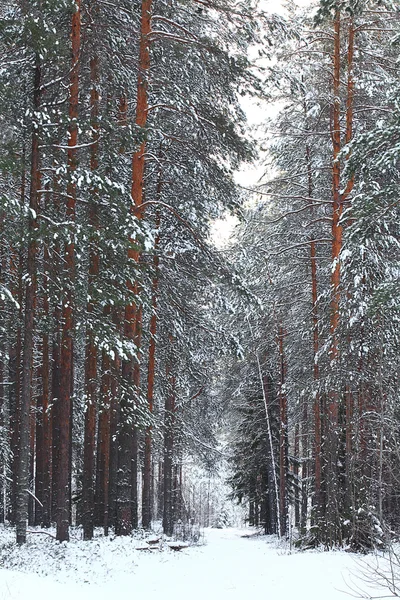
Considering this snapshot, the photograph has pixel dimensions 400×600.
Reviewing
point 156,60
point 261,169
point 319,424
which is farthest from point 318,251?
point 156,60

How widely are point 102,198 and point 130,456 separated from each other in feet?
17.3

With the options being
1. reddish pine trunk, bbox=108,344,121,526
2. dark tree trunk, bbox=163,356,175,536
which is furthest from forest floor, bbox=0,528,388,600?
dark tree trunk, bbox=163,356,175,536

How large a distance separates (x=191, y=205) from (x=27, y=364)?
571 centimetres

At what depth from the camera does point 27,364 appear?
10.9m

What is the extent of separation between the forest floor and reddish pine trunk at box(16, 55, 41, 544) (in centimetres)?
75

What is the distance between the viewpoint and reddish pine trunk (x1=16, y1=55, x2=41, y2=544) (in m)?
10.4

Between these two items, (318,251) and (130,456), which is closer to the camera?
(130,456)

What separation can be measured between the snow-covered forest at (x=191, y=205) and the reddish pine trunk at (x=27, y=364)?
0.04 m

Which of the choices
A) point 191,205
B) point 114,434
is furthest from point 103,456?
point 191,205

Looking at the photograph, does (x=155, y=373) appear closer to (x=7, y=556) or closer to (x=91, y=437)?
(x=91, y=437)

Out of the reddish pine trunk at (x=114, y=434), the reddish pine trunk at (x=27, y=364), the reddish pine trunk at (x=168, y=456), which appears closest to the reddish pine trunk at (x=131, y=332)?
the reddish pine trunk at (x=114, y=434)

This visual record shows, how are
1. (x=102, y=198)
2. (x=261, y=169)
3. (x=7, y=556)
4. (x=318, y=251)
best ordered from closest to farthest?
(x=7, y=556) < (x=102, y=198) < (x=261, y=169) < (x=318, y=251)

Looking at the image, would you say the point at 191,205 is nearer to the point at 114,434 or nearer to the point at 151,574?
the point at 114,434

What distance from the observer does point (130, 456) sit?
1219 cm
